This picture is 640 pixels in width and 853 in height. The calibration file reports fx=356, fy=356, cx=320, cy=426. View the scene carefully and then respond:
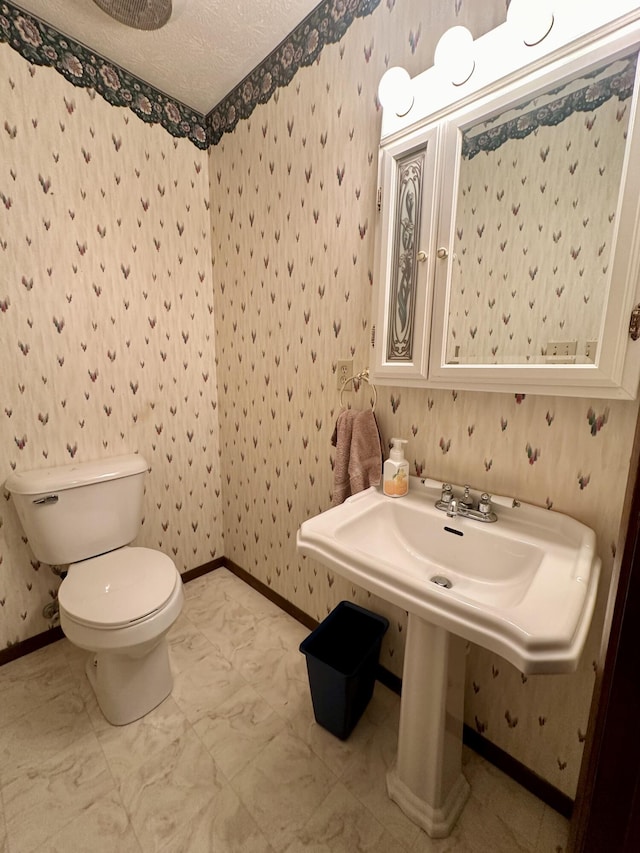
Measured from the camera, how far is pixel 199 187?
1.73 m

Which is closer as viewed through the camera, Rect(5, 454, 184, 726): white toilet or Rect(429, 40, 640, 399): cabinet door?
Rect(429, 40, 640, 399): cabinet door

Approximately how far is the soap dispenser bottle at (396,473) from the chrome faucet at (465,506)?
0.37 ft

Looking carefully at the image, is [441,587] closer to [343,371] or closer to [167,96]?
[343,371]

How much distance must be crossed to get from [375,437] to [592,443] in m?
0.58

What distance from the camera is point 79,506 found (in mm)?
1419

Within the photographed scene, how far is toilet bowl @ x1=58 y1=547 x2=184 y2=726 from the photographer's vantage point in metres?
1.11

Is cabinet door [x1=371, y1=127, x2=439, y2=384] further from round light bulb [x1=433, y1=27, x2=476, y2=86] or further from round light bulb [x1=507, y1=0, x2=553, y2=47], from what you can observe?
round light bulb [x1=507, y1=0, x2=553, y2=47]

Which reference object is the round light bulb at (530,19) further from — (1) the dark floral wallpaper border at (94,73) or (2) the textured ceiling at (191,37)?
(1) the dark floral wallpaper border at (94,73)

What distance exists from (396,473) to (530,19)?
1.09m

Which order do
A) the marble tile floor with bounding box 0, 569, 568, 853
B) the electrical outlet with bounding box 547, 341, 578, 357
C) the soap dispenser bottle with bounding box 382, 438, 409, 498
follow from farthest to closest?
the soap dispenser bottle with bounding box 382, 438, 409, 498, the marble tile floor with bounding box 0, 569, 568, 853, the electrical outlet with bounding box 547, 341, 578, 357

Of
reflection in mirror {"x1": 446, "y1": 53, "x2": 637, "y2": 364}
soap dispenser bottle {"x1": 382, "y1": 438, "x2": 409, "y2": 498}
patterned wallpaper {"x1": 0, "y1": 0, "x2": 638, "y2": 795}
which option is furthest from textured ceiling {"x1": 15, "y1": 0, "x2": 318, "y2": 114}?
soap dispenser bottle {"x1": 382, "y1": 438, "x2": 409, "y2": 498}

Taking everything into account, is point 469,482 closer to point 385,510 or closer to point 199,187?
point 385,510

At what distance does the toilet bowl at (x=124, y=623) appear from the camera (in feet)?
3.63

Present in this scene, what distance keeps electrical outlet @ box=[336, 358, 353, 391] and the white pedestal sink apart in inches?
16.5
